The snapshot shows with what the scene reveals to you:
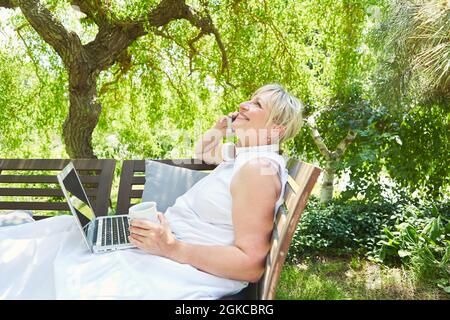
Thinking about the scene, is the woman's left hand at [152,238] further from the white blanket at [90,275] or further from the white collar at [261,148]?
the white collar at [261,148]

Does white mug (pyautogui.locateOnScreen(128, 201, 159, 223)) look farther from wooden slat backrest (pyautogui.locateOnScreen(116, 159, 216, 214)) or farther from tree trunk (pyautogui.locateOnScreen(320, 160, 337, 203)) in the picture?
tree trunk (pyautogui.locateOnScreen(320, 160, 337, 203))

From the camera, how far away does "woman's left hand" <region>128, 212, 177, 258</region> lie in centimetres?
134

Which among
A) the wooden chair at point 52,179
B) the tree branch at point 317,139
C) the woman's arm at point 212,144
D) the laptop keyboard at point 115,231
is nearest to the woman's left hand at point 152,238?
the laptop keyboard at point 115,231

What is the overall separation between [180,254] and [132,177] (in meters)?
1.15

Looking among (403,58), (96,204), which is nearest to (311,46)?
(403,58)

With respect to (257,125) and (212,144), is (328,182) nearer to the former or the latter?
(212,144)

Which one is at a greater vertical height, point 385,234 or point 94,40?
point 94,40

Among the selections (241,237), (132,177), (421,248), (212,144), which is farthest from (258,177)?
(421,248)

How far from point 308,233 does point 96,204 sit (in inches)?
83.0

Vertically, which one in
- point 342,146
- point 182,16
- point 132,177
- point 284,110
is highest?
point 182,16

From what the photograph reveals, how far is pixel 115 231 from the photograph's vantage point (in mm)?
1646

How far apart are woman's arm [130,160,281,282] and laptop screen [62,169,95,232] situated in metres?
0.32

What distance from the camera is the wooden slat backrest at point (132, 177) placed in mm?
2367

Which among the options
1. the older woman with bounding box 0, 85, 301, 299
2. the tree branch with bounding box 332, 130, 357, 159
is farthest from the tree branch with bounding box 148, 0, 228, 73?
the older woman with bounding box 0, 85, 301, 299
